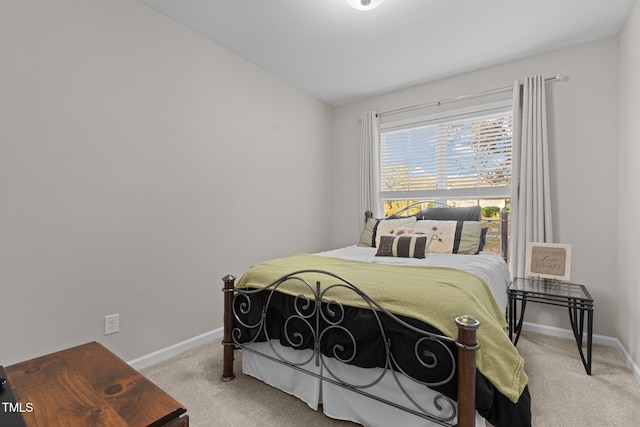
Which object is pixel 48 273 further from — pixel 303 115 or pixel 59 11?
pixel 303 115

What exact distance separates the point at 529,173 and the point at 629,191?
676mm

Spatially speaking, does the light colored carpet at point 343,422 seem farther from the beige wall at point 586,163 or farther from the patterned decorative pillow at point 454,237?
the patterned decorative pillow at point 454,237

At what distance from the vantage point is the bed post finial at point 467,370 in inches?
44.6

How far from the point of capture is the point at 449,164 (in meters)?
3.41

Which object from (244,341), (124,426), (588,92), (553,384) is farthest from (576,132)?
(124,426)

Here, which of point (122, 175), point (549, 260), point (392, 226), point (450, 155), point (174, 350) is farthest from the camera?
point (450, 155)

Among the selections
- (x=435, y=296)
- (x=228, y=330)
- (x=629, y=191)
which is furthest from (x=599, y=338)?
(x=228, y=330)

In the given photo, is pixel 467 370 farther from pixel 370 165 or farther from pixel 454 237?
pixel 370 165

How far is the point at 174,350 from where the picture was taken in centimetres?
236

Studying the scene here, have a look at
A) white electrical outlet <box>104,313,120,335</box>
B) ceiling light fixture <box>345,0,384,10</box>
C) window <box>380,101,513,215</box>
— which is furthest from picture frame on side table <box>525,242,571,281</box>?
white electrical outlet <box>104,313,120,335</box>

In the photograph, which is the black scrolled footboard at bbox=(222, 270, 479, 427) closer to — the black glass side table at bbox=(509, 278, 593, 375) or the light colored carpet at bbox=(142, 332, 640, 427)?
the light colored carpet at bbox=(142, 332, 640, 427)

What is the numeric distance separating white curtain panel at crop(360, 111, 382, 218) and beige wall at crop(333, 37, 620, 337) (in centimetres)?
147

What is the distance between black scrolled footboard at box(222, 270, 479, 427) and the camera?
120 centimetres

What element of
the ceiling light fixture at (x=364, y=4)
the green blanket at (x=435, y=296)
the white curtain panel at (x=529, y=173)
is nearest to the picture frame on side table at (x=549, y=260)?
the white curtain panel at (x=529, y=173)
